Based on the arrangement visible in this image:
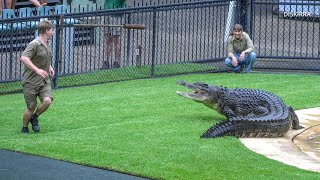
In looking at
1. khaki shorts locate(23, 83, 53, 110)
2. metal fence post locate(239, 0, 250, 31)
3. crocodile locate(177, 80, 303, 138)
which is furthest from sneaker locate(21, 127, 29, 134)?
metal fence post locate(239, 0, 250, 31)

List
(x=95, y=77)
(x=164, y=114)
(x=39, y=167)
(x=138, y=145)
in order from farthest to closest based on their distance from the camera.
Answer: (x=95, y=77)
(x=164, y=114)
(x=138, y=145)
(x=39, y=167)

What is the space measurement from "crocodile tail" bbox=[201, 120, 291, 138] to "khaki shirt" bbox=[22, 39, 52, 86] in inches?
90.9

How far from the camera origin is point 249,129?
1388 cm

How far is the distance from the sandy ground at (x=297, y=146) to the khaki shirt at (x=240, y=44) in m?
4.41

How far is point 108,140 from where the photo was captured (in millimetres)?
13133

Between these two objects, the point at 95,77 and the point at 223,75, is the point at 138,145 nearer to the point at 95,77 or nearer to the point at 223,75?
the point at 95,77

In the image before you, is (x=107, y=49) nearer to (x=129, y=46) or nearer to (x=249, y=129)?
(x=129, y=46)

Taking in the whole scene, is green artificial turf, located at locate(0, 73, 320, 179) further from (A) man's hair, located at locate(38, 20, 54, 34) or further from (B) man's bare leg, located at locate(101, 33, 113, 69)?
(A) man's hair, located at locate(38, 20, 54, 34)

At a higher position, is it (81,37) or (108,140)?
(81,37)

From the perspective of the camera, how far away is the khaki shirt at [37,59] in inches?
528

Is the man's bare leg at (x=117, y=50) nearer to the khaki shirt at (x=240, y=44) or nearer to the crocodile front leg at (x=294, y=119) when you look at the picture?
the khaki shirt at (x=240, y=44)

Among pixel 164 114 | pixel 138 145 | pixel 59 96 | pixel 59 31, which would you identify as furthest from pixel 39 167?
pixel 59 31

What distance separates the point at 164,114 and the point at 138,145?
2.55m

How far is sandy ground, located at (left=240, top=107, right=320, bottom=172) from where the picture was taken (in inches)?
490
